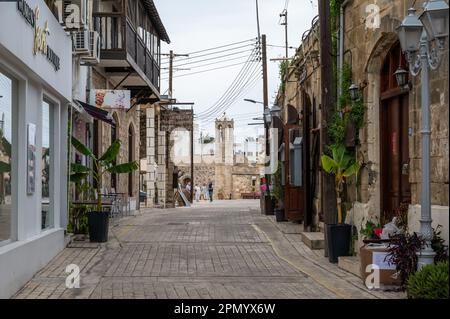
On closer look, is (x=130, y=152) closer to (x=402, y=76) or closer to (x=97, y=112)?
(x=97, y=112)

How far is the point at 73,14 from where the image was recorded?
14805mm

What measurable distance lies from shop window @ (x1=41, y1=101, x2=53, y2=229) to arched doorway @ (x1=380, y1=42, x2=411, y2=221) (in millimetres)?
5871

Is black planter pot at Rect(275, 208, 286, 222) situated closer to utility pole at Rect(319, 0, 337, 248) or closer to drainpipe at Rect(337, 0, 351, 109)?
drainpipe at Rect(337, 0, 351, 109)

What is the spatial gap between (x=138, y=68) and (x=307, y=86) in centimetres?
601

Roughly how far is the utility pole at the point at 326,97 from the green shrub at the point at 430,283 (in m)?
4.81

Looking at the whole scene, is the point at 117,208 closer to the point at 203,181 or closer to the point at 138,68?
the point at 138,68

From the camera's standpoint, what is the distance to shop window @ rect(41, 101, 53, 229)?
40.7 ft

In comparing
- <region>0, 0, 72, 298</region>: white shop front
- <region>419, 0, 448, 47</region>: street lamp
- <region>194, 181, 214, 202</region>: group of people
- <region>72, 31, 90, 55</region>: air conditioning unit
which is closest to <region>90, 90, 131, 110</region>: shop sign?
<region>72, 31, 90, 55</region>: air conditioning unit

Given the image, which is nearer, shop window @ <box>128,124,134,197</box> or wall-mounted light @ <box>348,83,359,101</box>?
wall-mounted light @ <box>348,83,359,101</box>

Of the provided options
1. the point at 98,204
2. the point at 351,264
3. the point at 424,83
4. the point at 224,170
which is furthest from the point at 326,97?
the point at 224,170

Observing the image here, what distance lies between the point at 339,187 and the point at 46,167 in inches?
211

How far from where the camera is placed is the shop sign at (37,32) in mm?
9716
